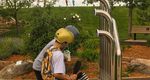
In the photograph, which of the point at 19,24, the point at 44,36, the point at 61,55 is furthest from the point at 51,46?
the point at 19,24

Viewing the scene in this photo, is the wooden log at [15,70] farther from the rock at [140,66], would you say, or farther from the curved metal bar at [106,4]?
the curved metal bar at [106,4]

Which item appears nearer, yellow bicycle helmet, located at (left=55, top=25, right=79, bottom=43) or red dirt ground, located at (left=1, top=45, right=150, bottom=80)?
yellow bicycle helmet, located at (left=55, top=25, right=79, bottom=43)

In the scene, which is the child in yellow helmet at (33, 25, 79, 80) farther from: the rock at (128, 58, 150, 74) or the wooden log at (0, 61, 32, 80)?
the rock at (128, 58, 150, 74)

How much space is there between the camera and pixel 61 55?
5520mm

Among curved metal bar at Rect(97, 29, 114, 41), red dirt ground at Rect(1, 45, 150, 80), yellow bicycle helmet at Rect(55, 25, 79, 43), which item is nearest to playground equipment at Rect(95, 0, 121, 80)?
curved metal bar at Rect(97, 29, 114, 41)

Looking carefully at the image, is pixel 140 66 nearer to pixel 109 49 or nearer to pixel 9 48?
pixel 9 48

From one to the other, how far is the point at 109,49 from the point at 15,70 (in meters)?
5.59

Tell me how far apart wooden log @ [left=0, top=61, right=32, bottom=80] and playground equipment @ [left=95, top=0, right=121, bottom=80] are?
4795 mm

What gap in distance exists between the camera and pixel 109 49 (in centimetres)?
625

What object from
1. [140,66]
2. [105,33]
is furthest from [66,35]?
[140,66]

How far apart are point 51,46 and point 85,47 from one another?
6.68 meters

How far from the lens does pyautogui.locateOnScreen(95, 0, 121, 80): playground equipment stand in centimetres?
526

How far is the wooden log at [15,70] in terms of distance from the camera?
11.4 m

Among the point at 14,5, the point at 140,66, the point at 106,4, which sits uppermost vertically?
the point at 106,4
